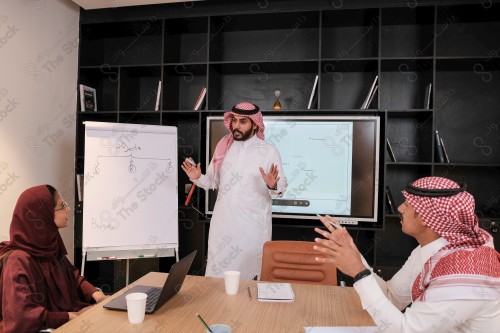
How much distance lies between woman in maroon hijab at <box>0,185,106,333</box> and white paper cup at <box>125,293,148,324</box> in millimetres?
647

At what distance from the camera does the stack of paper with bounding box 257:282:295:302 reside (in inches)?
66.7

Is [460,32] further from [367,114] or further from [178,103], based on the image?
[178,103]

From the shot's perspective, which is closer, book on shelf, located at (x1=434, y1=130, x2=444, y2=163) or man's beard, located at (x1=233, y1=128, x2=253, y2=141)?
man's beard, located at (x1=233, y1=128, x2=253, y2=141)

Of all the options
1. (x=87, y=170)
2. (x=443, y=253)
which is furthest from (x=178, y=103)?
(x=443, y=253)

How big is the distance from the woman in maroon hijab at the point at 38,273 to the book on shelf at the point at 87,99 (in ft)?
6.57

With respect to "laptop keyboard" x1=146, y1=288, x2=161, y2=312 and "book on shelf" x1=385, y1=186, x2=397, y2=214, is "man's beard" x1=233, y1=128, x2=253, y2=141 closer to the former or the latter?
"book on shelf" x1=385, y1=186, x2=397, y2=214

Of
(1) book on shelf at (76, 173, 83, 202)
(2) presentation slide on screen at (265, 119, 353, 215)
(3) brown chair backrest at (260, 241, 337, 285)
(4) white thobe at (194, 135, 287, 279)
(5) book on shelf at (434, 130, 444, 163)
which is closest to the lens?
(3) brown chair backrest at (260, 241, 337, 285)

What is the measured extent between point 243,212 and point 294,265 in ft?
2.80

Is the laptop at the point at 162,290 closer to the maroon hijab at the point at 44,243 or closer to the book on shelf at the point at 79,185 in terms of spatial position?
the maroon hijab at the point at 44,243

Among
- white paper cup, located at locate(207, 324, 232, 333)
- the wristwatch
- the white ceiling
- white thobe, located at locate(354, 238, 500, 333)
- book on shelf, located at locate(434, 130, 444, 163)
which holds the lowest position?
white paper cup, located at locate(207, 324, 232, 333)

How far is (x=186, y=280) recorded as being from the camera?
1986 millimetres

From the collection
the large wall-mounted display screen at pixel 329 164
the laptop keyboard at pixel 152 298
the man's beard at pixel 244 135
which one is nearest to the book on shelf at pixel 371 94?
the large wall-mounted display screen at pixel 329 164

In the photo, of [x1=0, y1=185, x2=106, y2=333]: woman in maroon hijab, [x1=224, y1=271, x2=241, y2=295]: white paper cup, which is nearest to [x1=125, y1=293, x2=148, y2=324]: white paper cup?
[x1=224, y1=271, x2=241, y2=295]: white paper cup

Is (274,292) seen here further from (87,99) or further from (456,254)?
(87,99)
